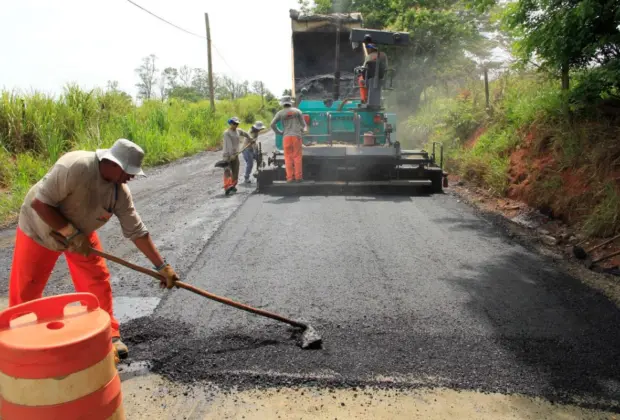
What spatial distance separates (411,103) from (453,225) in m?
13.0

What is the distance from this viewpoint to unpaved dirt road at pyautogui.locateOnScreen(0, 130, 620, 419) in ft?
8.70

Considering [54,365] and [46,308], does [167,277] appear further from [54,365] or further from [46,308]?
[54,365]

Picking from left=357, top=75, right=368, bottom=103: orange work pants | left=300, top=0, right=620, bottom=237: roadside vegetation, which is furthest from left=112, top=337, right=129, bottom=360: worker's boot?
left=357, top=75, right=368, bottom=103: orange work pants

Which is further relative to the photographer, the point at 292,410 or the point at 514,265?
the point at 514,265

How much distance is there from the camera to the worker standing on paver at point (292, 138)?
8.29 metres

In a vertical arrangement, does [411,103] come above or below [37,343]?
above

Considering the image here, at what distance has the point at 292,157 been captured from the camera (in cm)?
841

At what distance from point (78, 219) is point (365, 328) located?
2.05m

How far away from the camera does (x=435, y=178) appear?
861 centimetres

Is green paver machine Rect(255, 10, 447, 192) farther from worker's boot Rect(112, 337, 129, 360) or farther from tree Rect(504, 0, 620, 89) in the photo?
worker's boot Rect(112, 337, 129, 360)

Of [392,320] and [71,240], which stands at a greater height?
[71,240]

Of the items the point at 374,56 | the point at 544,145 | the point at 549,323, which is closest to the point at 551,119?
the point at 544,145

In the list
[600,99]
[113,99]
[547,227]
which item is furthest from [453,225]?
[113,99]

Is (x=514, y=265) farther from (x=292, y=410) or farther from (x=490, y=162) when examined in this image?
(x=490, y=162)
